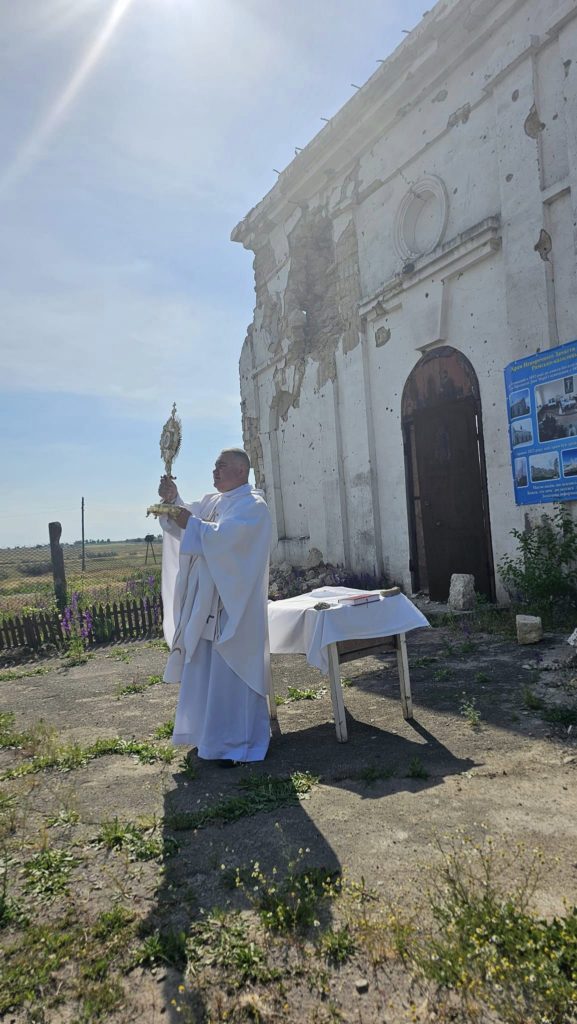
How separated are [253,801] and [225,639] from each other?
1075 mm

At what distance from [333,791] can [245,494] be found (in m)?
2.06

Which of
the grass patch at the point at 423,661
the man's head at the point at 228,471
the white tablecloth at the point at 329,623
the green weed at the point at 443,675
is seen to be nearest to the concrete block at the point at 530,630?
the grass patch at the point at 423,661

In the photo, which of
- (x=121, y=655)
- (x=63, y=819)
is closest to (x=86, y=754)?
(x=63, y=819)

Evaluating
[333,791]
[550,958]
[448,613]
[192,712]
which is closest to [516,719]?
[333,791]

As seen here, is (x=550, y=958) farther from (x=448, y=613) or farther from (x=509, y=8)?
(x=509, y=8)

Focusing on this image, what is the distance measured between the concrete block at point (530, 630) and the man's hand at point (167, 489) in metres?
3.80

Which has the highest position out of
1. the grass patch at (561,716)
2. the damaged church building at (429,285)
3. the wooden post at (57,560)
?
the damaged church building at (429,285)

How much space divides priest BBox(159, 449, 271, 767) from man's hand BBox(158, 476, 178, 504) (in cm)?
21

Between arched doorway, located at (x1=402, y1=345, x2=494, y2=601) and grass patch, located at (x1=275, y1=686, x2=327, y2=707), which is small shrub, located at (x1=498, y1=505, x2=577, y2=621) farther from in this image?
grass patch, located at (x1=275, y1=686, x2=327, y2=707)

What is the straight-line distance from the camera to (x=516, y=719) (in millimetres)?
4297

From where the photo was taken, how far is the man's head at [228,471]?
457 centimetres

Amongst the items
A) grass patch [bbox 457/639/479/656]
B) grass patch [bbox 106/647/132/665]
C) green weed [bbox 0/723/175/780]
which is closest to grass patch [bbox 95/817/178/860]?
green weed [bbox 0/723/175/780]

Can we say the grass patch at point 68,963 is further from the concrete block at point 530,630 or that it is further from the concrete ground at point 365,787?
the concrete block at point 530,630

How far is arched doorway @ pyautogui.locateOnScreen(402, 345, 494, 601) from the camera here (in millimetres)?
8625
